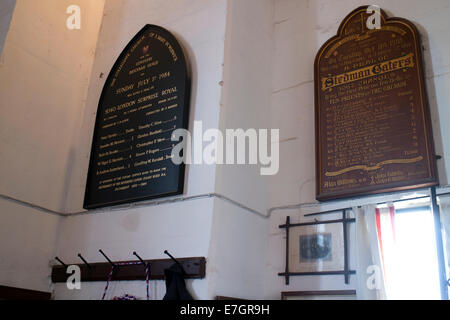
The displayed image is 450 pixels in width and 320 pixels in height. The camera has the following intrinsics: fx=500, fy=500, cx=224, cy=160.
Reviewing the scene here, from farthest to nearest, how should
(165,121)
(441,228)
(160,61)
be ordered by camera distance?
(160,61) < (165,121) < (441,228)

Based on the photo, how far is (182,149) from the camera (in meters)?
3.50

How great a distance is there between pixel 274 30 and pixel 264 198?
62.7 inches

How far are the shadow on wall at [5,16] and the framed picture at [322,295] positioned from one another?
276 cm

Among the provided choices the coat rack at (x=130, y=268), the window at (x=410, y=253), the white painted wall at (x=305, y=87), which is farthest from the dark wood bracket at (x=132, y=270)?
Result: the window at (x=410, y=253)

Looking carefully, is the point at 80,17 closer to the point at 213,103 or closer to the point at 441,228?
the point at 213,103

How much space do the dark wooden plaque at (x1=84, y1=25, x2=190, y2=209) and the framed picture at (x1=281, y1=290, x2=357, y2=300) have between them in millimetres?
1035

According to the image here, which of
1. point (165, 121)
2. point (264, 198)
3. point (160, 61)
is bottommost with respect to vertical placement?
point (264, 198)

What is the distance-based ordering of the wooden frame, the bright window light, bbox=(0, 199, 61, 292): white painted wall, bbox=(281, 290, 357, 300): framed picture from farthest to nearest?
bbox=(0, 199, 61, 292): white painted wall → the wooden frame → bbox=(281, 290, 357, 300): framed picture → the bright window light

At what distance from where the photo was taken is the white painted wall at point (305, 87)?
340 centimetres

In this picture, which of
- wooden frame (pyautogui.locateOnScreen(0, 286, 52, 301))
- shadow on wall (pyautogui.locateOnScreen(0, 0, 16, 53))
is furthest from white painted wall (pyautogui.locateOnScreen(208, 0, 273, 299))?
shadow on wall (pyautogui.locateOnScreen(0, 0, 16, 53))

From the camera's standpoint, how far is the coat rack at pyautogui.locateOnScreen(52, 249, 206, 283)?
3.10 meters

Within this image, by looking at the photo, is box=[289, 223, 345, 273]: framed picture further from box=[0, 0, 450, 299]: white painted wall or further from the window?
the window

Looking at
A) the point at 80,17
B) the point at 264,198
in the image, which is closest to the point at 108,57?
the point at 80,17

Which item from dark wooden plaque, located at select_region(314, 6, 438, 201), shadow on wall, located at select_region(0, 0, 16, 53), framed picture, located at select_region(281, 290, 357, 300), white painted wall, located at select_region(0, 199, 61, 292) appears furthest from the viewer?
shadow on wall, located at select_region(0, 0, 16, 53)
